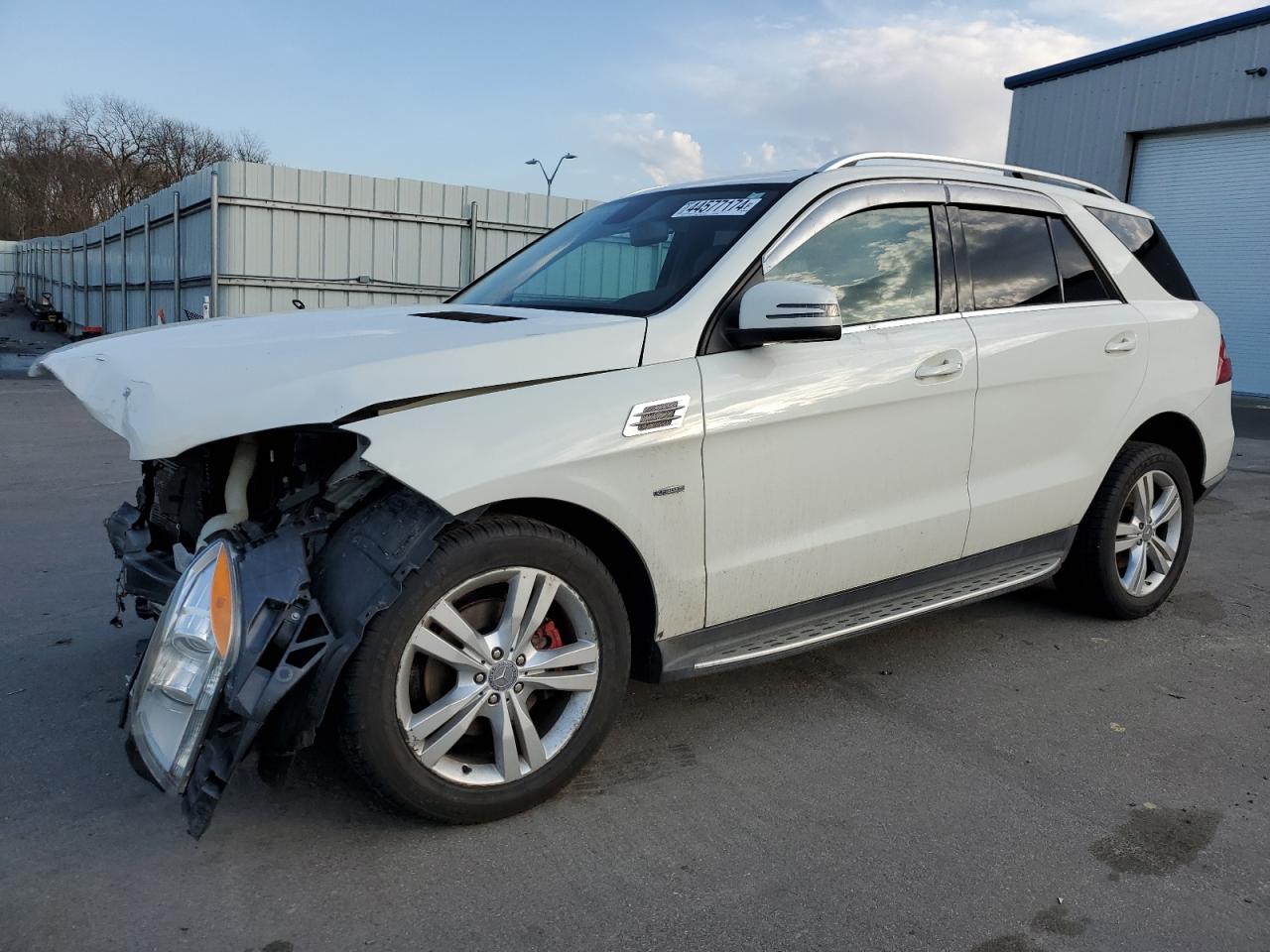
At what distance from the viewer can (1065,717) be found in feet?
12.0

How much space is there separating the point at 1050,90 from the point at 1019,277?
18423mm

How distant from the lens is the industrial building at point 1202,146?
1678cm

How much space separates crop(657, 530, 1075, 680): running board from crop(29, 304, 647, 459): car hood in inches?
35.3

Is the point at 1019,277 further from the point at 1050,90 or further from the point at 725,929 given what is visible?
the point at 1050,90

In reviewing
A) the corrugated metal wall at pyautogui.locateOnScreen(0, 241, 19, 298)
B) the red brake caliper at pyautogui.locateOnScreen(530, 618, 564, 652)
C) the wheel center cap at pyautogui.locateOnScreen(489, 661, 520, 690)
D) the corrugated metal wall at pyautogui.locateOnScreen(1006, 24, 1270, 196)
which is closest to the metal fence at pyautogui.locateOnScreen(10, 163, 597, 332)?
the corrugated metal wall at pyautogui.locateOnScreen(1006, 24, 1270, 196)

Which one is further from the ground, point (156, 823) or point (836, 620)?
point (836, 620)

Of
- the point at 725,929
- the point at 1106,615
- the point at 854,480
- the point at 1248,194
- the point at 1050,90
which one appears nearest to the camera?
the point at 725,929

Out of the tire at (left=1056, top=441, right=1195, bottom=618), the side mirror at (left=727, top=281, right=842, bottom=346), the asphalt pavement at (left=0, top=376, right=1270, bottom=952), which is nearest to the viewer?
the asphalt pavement at (left=0, top=376, right=1270, bottom=952)

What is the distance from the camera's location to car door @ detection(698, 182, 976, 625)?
309cm

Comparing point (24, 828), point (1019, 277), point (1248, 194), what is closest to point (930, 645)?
point (1019, 277)

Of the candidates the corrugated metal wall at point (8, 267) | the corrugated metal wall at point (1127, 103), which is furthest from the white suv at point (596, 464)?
the corrugated metal wall at point (8, 267)

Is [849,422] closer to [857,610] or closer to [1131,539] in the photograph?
[857,610]

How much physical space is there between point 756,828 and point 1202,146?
18643 mm

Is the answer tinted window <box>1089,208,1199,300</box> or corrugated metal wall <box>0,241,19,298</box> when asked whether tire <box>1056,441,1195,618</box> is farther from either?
corrugated metal wall <box>0,241,19,298</box>
